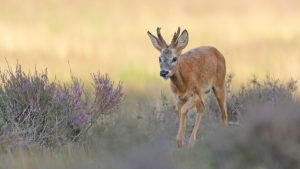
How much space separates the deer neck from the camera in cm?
1259

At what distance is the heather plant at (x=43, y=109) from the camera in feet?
36.8

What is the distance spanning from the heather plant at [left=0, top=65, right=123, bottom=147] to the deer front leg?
1328mm

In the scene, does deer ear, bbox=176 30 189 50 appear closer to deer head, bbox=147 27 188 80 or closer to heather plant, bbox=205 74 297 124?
deer head, bbox=147 27 188 80

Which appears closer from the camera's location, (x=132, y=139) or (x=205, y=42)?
(x=132, y=139)

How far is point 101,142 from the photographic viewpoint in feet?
31.8

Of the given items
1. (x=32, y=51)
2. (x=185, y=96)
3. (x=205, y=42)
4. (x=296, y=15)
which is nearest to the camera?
(x=185, y=96)

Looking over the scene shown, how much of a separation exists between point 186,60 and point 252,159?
532 cm

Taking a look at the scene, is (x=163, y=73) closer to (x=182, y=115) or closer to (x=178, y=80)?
(x=178, y=80)

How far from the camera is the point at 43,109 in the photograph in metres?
11.5

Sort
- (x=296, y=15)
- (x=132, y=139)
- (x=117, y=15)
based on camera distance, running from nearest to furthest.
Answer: (x=132, y=139), (x=296, y=15), (x=117, y=15)

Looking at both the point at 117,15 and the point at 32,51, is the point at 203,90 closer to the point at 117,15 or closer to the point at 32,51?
the point at 32,51

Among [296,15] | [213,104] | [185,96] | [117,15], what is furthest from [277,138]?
[117,15]

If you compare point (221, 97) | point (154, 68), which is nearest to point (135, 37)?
point (154, 68)

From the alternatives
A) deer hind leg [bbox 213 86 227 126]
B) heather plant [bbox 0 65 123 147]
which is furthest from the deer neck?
heather plant [bbox 0 65 123 147]
